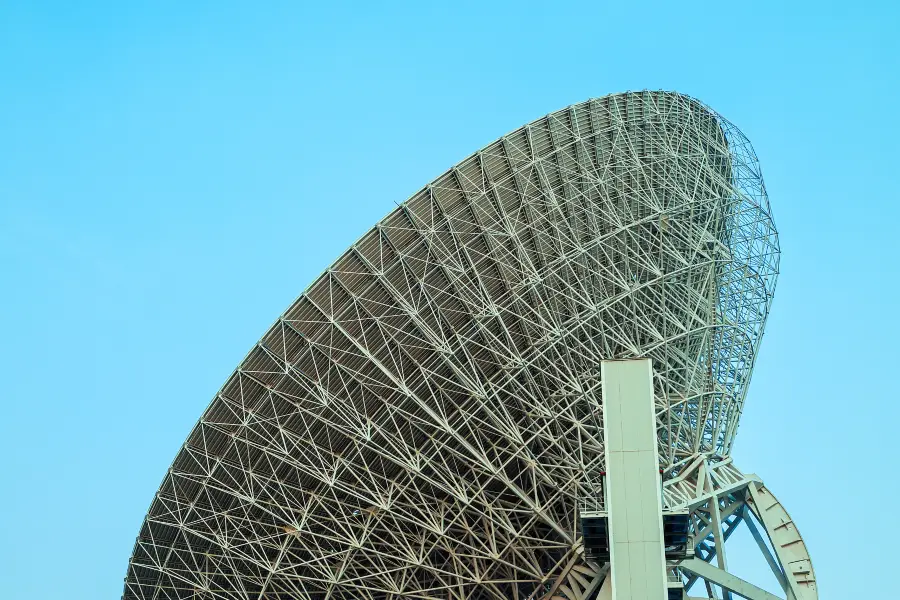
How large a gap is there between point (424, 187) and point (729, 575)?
1436 cm

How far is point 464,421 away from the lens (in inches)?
1308

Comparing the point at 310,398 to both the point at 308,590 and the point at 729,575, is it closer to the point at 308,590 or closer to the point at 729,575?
the point at 308,590

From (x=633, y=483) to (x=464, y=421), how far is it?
853 centimetres

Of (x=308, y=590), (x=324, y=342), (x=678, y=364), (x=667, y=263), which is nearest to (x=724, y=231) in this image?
(x=667, y=263)

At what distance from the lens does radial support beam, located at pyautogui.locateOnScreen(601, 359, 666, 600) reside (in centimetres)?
2473

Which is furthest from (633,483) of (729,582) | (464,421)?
(729,582)

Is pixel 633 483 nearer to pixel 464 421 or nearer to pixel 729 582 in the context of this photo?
pixel 464 421

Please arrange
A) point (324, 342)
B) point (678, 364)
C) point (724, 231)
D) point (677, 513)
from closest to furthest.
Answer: point (677, 513) < point (324, 342) < point (678, 364) < point (724, 231)

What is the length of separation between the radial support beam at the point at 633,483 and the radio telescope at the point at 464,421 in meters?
6.64

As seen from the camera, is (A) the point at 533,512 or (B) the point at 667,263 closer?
(A) the point at 533,512

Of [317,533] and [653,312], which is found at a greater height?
[653,312]

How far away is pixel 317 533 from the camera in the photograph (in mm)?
34250

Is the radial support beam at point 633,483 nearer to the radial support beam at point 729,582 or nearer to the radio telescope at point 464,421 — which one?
the radio telescope at point 464,421

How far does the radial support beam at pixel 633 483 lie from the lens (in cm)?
2473
